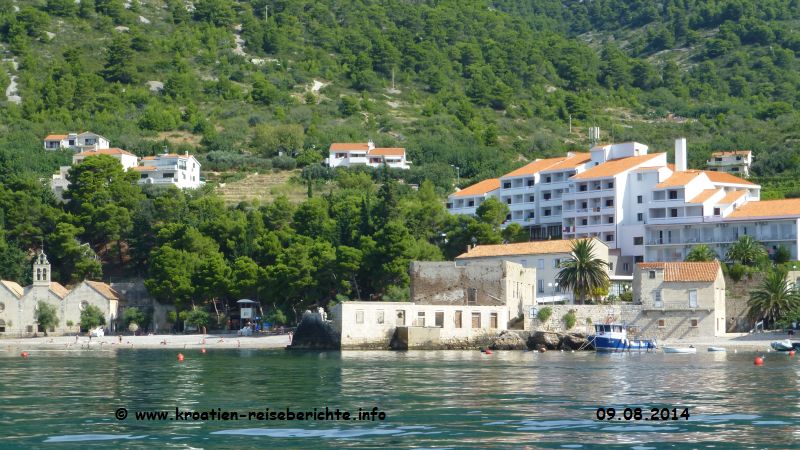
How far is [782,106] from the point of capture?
15062cm

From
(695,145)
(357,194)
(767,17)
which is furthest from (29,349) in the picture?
(767,17)

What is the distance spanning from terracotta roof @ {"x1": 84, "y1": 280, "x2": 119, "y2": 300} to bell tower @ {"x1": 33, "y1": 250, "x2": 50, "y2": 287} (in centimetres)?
327

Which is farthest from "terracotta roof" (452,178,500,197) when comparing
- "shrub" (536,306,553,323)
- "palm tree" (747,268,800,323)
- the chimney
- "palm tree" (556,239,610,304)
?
"palm tree" (747,268,800,323)

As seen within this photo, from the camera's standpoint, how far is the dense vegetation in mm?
90875

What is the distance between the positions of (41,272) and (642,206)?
43.5 metres

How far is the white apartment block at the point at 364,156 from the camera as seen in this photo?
408 ft

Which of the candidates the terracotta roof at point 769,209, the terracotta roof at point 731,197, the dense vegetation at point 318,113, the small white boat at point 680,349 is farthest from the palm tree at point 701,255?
the dense vegetation at point 318,113

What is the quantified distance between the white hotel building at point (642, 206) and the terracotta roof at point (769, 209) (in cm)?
5

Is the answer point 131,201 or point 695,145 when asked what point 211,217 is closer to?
point 131,201

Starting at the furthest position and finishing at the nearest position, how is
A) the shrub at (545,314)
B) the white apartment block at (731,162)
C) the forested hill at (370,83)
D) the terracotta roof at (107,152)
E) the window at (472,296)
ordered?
the forested hill at (370,83) → the terracotta roof at (107,152) → the white apartment block at (731,162) → the window at (472,296) → the shrub at (545,314)

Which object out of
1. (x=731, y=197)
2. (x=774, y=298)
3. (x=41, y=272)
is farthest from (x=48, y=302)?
(x=774, y=298)

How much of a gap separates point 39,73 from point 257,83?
27.1 metres

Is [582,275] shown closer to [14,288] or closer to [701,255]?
[701,255]

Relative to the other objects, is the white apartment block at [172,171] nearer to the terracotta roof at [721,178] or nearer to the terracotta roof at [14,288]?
the terracotta roof at [14,288]
